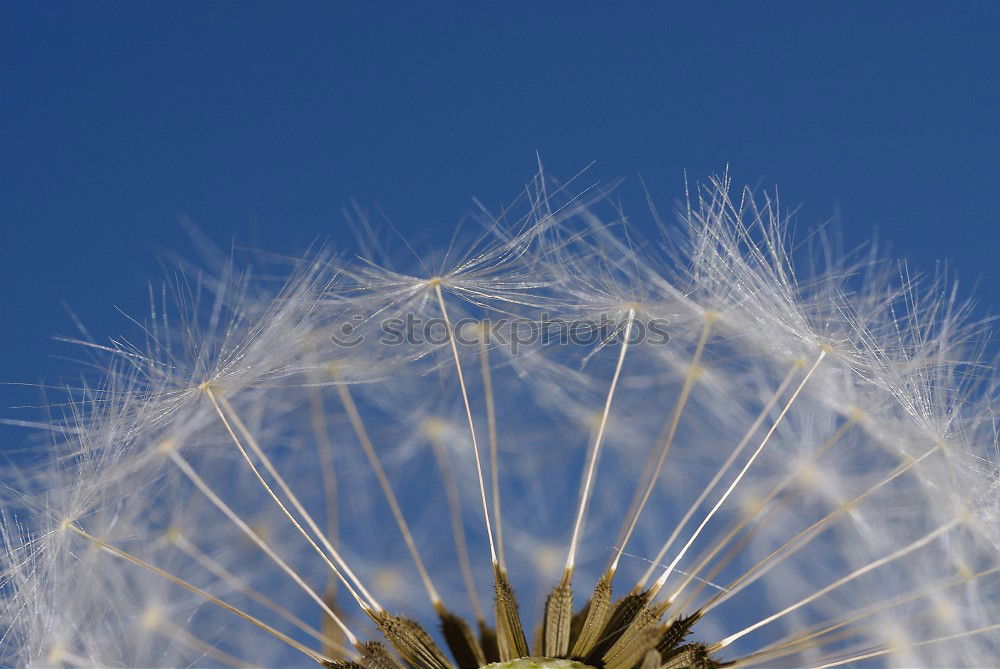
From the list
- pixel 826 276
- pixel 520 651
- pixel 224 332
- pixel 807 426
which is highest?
pixel 826 276

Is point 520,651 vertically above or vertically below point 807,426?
below

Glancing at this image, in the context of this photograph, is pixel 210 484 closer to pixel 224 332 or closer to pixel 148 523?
pixel 148 523

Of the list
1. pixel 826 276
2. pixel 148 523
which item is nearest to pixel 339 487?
pixel 148 523

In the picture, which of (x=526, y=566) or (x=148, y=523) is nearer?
(x=148, y=523)

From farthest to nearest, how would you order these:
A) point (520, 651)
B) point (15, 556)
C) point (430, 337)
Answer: point (430, 337) → point (15, 556) → point (520, 651)

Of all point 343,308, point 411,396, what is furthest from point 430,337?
point 411,396

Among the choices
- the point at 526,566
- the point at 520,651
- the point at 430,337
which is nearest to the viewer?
the point at 520,651
